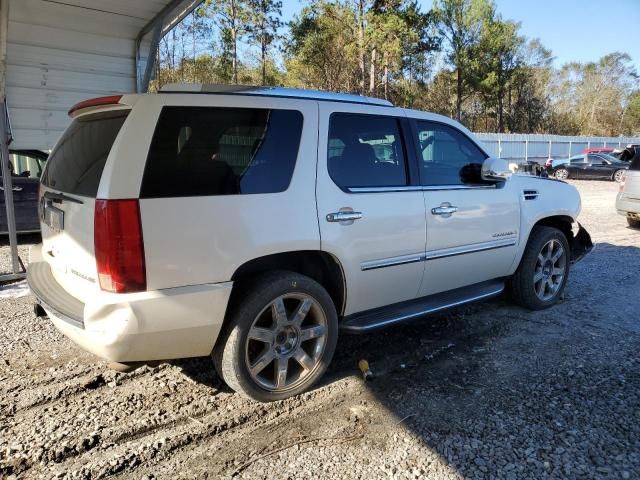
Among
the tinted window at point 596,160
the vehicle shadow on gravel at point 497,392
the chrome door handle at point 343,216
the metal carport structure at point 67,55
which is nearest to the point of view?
the vehicle shadow on gravel at point 497,392

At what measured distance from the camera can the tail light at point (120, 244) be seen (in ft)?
8.52

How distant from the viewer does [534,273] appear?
4.98 m

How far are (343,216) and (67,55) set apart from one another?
5.94 metres

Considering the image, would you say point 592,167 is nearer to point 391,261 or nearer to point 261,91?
point 391,261

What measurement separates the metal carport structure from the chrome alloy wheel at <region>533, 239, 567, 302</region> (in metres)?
5.21

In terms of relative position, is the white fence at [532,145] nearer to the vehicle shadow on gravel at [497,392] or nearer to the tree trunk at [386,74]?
the tree trunk at [386,74]

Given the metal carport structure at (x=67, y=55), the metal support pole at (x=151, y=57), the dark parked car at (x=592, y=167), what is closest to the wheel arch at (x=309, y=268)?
the metal carport structure at (x=67, y=55)

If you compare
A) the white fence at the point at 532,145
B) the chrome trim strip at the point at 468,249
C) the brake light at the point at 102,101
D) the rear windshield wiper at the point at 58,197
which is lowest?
the chrome trim strip at the point at 468,249

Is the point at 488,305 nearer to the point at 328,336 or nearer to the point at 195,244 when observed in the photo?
the point at 328,336

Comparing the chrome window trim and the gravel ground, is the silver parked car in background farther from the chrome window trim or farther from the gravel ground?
the chrome window trim

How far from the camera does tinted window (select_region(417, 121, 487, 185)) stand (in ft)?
13.2

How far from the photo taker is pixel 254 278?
313cm

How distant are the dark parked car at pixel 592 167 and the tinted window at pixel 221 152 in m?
24.3

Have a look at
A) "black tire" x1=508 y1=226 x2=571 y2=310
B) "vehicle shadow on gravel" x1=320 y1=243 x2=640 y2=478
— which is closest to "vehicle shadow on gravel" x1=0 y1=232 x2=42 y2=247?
"vehicle shadow on gravel" x1=320 y1=243 x2=640 y2=478
